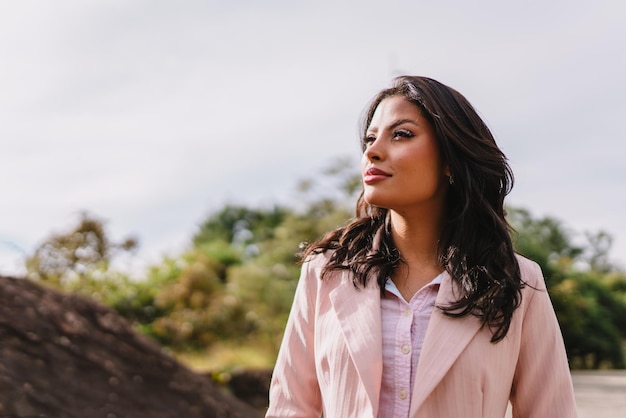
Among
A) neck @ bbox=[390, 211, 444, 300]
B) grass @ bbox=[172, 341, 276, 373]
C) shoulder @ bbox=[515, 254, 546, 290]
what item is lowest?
shoulder @ bbox=[515, 254, 546, 290]

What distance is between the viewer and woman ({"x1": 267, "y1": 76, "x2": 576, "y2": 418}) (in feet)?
6.21

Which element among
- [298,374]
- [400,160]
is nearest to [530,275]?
[400,160]

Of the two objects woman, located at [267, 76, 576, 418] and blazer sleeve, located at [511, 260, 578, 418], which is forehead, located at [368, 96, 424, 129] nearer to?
woman, located at [267, 76, 576, 418]

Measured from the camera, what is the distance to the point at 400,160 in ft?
6.53


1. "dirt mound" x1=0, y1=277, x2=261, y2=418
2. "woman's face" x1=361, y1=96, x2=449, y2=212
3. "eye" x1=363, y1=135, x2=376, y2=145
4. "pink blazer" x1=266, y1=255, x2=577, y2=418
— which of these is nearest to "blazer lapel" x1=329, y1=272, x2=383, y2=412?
"pink blazer" x1=266, y1=255, x2=577, y2=418

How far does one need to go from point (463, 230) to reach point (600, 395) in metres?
7.83

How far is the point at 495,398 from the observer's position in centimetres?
190

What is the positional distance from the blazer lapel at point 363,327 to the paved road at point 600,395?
18.4ft

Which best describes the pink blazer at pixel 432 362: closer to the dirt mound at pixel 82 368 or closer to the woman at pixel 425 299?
the woman at pixel 425 299

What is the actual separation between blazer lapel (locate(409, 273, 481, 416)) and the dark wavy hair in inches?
0.9

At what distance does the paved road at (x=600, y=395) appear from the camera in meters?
7.83

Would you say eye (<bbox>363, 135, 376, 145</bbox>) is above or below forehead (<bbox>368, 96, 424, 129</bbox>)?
below

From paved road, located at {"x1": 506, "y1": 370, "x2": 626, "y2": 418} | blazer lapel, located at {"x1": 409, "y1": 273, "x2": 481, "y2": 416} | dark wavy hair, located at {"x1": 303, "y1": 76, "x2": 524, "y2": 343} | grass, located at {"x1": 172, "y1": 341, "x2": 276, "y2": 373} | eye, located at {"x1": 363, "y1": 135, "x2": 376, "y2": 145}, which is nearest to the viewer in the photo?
blazer lapel, located at {"x1": 409, "y1": 273, "x2": 481, "y2": 416}

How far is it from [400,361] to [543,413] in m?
0.38
